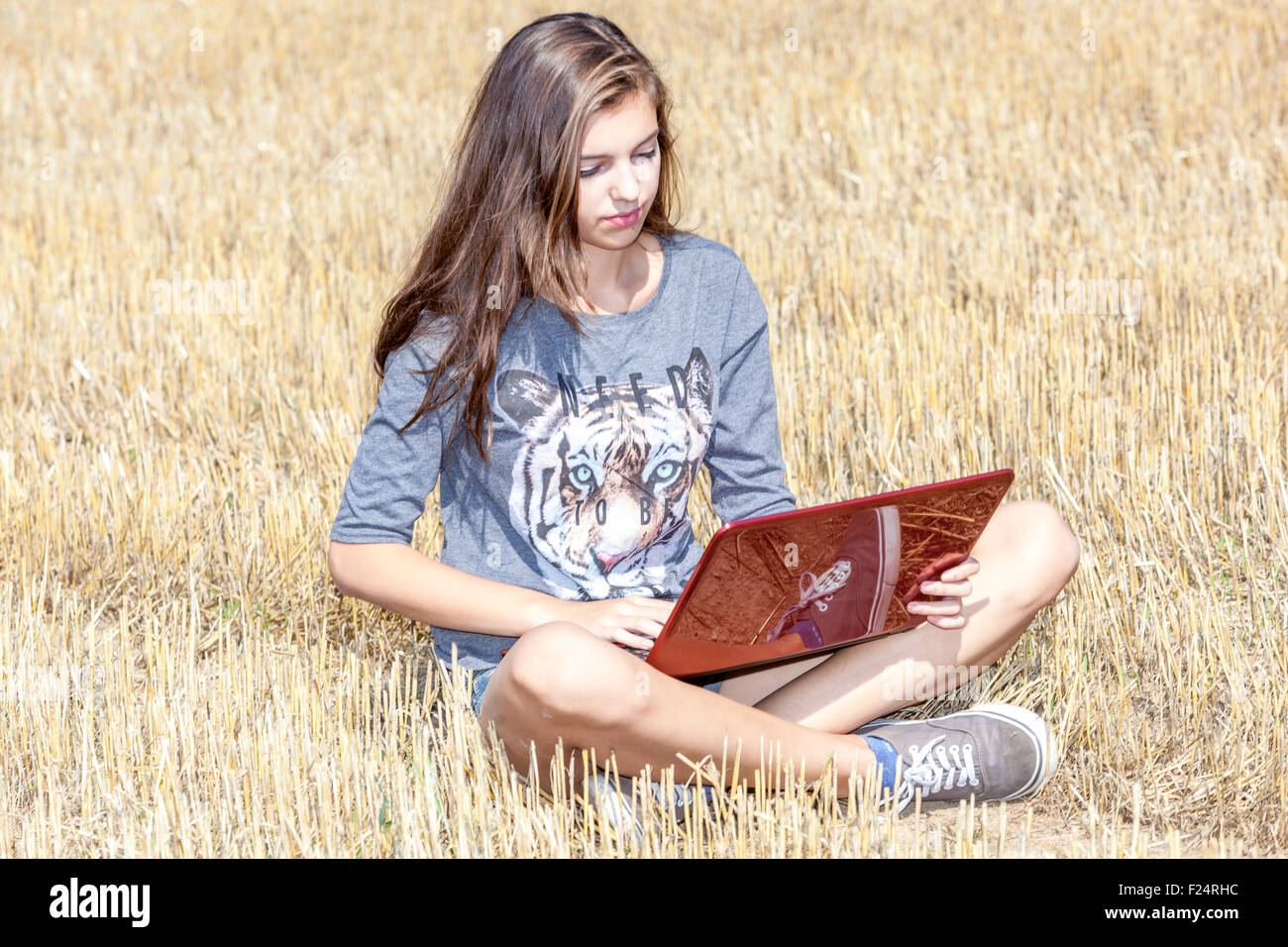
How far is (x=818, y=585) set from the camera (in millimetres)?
2012

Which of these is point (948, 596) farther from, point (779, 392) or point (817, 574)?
point (779, 392)

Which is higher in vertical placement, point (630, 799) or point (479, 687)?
point (479, 687)

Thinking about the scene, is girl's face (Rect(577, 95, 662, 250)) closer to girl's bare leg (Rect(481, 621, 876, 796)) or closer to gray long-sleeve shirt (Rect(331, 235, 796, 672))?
gray long-sleeve shirt (Rect(331, 235, 796, 672))

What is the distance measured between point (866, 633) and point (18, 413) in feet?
8.61

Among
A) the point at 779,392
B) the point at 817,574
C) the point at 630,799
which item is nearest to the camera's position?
the point at 817,574

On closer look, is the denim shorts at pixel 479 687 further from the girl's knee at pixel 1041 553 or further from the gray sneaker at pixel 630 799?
the girl's knee at pixel 1041 553

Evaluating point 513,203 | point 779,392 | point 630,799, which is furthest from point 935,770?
point 779,392

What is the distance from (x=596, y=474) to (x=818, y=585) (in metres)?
0.45

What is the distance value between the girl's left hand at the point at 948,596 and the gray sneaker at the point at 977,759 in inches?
7.3

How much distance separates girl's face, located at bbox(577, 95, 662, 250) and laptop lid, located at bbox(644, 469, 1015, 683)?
0.61 m

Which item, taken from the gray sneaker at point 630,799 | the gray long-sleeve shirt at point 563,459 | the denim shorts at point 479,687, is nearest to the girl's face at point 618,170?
the gray long-sleeve shirt at point 563,459

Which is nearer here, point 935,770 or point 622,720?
point 622,720

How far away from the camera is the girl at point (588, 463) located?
2.14m

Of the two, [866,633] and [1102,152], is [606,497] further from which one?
[1102,152]
